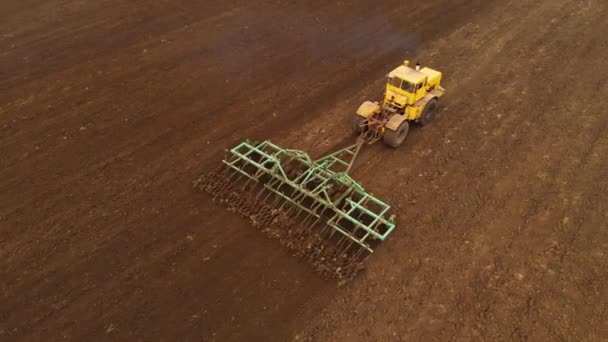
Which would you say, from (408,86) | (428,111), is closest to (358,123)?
(408,86)

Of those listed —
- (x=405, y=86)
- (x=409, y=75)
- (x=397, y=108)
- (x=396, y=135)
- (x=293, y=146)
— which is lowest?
(x=293, y=146)

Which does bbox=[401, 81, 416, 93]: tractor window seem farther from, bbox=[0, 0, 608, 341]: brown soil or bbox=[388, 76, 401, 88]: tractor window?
bbox=[0, 0, 608, 341]: brown soil

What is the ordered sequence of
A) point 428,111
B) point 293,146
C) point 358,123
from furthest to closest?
point 428,111 → point 293,146 → point 358,123

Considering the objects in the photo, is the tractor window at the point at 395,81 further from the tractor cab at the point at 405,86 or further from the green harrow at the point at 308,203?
the green harrow at the point at 308,203

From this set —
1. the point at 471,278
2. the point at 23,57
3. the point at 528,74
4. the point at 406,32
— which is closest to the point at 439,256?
the point at 471,278

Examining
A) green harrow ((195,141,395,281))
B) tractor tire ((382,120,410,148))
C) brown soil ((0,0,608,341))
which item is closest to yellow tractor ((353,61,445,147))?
tractor tire ((382,120,410,148))

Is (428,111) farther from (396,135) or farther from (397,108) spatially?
(396,135)

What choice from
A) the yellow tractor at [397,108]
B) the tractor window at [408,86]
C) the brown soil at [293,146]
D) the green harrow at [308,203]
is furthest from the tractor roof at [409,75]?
the green harrow at [308,203]
